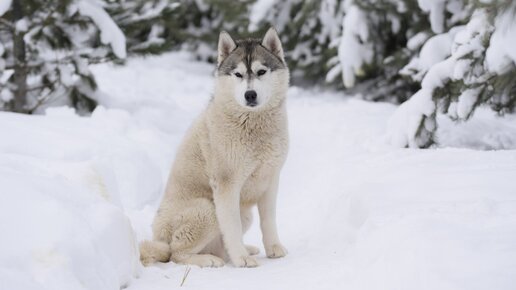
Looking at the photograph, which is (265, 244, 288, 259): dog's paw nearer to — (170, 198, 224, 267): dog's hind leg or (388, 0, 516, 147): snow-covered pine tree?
(170, 198, 224, 267): dog's hind leg

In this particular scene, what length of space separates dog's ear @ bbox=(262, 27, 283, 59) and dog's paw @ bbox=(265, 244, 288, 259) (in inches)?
60.9

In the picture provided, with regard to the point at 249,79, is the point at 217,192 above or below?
below

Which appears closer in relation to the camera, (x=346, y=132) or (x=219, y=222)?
(x=219, y=222)

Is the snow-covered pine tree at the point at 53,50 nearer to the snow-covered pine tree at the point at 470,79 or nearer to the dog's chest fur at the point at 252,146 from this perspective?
the dog's chest fur at the point at 252,146

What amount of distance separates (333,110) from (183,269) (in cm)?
605

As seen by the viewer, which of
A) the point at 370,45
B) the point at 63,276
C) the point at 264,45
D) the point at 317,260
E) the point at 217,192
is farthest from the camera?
the point at 370,45

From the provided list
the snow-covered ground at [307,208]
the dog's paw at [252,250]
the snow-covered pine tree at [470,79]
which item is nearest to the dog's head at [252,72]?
the snow-covered ground at [307,208]

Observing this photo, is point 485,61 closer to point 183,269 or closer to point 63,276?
point 183,269

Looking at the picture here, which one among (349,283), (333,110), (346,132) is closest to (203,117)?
(349,283)

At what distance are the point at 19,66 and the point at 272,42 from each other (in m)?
4.68

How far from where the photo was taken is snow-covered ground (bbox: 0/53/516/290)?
3.03 m

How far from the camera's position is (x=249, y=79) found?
15.8 ft

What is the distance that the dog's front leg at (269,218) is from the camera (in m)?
4.93

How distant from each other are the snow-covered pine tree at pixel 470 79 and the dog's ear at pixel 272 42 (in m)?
A: 1.62
